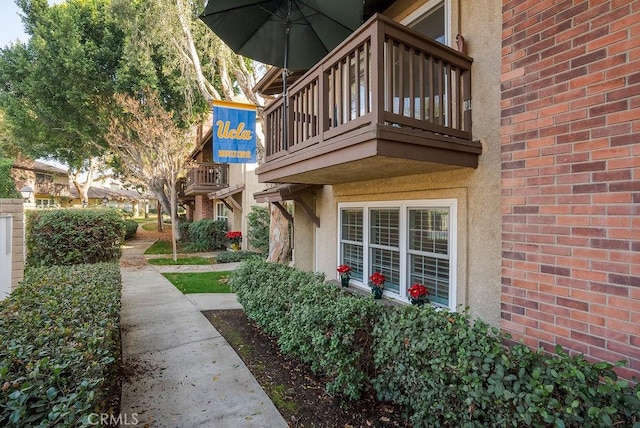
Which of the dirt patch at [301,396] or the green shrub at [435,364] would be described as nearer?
the green shrub at [435,364]

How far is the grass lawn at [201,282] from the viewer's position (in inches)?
357

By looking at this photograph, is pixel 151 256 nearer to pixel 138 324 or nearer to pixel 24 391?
pixel 138 324

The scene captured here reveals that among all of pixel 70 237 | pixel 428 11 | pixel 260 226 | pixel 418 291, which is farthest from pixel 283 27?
pixel 260 226

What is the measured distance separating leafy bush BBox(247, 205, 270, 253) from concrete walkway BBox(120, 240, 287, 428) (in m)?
6.59

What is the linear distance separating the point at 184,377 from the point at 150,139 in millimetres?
12398

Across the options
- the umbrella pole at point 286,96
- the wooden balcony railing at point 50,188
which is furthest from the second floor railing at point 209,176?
the wooden balcony railing at point 50,188

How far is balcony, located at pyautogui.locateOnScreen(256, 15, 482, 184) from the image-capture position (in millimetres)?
3223

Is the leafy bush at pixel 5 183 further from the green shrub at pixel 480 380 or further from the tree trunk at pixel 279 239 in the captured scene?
the green shrub at pixel 480 380

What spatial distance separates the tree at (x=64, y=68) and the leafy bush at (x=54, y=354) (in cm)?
1540

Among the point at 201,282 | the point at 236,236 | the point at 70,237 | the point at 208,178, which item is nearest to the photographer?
the point at 70,237

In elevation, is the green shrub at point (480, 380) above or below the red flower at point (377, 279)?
below

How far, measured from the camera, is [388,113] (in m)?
3.22

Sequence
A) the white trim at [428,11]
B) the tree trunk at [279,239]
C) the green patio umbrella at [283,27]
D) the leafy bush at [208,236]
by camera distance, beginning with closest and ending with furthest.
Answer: the white trim at [428,11]
the green patio umbrella at [283,27]
the tree trunk at [279,239]
the leafy bush at [208,236]

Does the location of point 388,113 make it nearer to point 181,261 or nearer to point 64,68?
point 181,261
